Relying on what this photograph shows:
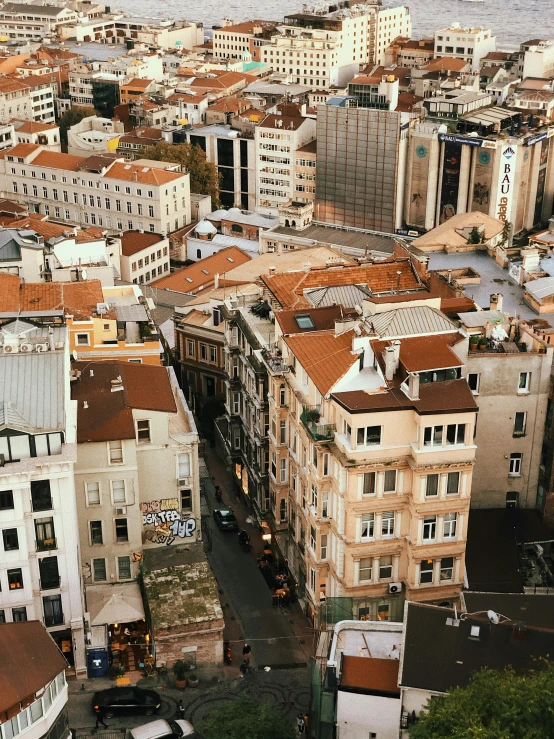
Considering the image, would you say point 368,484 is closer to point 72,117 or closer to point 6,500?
point 6,500

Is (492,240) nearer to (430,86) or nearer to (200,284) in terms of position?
(200,284)

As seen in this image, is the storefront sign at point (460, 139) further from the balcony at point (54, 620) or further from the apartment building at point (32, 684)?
the apartment building at point (32, 684)

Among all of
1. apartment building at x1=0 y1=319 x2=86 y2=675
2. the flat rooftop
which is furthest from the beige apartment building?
the flat rooftop

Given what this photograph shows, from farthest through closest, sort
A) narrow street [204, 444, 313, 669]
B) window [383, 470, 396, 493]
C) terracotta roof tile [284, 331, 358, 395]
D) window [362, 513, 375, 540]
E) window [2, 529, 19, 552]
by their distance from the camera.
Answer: narrow street [204, 444, 313, 669] < terracotta roof tile [284, 331, 358, 395] < window [362, 513, 375, 540] < window [383, 470, 396, 493] < window [2, 529, 19, 552]

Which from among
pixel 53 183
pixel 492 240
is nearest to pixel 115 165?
pixel 53 183

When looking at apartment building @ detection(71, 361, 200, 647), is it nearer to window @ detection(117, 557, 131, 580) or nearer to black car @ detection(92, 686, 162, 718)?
window @ detection(117, 557, 131, 580)

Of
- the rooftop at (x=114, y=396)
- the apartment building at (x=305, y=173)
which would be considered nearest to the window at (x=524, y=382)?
the rooftop at (x=114, y=396)

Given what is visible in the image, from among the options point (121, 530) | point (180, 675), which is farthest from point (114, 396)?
point (180, 675)
